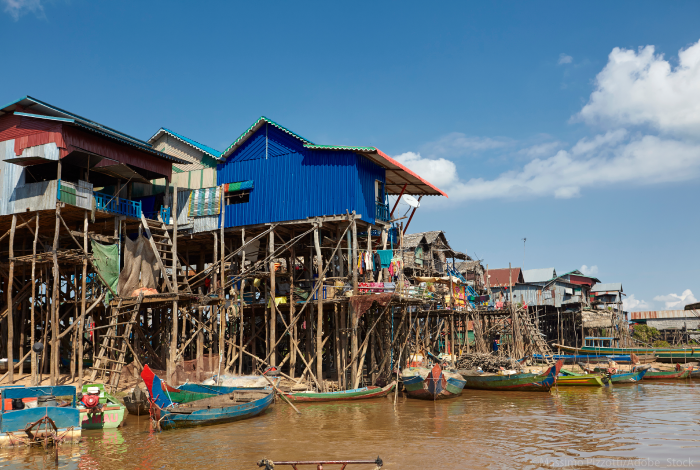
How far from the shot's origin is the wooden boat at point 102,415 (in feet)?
56.1

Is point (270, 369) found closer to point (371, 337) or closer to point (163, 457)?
point (371, 337)

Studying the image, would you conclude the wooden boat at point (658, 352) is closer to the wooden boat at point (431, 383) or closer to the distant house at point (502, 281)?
the distant house at point (502, 281)

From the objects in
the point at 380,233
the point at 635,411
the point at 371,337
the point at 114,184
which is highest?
the point at 114,184

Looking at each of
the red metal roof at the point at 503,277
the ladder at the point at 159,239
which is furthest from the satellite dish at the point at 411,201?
the red metal roof at the point at 503,277

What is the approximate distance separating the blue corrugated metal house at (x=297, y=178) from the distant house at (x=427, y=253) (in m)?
13.4

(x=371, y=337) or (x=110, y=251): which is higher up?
(x=110, y=251)

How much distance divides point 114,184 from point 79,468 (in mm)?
16623

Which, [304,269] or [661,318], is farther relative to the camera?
[661,318]

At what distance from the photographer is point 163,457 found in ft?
47.0

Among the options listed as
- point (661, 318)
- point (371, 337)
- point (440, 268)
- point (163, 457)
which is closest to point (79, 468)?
point (163, 457)

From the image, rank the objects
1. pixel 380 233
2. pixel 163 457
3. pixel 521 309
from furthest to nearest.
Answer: pixel 521 309 → pixel 380 233 → pixel 163 457

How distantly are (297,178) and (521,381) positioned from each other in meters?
14.4

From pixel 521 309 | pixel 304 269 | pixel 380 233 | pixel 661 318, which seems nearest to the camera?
pixel 380 233

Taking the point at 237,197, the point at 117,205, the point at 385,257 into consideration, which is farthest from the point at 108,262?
the point at 385,257
